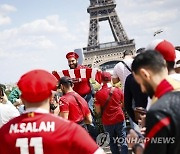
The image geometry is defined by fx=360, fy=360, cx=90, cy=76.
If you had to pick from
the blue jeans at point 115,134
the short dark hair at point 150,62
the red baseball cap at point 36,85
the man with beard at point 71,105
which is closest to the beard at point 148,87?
the short dark hair at point 150,62

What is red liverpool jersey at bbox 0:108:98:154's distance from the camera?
2562mm

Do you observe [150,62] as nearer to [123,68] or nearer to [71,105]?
[123,68]

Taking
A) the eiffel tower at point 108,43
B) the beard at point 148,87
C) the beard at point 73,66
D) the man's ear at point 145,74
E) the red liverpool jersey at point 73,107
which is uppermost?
the eiffel tower at point 108,43

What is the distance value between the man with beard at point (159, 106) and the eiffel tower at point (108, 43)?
61763 mm

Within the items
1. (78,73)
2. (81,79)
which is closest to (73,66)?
(78,73)

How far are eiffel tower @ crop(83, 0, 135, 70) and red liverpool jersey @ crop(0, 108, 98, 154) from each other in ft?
202

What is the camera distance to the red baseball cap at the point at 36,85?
2623 millimetres

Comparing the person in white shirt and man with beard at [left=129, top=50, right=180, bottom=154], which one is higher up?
the person in white shirt

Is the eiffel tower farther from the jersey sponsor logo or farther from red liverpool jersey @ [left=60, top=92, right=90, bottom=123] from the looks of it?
the jersey sponsor logo

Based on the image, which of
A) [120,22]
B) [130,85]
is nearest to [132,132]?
[130,85]

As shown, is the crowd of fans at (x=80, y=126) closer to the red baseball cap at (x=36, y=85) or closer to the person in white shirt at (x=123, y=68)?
the red baseball cap at (x=36, y=85)

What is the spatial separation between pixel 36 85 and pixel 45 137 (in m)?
0.38

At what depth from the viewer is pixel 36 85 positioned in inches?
104

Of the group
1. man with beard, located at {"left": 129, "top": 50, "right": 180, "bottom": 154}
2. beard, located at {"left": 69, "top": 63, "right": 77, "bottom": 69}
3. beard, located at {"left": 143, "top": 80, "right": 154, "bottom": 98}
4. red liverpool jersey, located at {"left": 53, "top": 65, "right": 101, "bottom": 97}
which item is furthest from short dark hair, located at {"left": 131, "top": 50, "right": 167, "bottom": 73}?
beard, located at {"left": 69, "top": 63, "right": 77, "bottom": 69}
